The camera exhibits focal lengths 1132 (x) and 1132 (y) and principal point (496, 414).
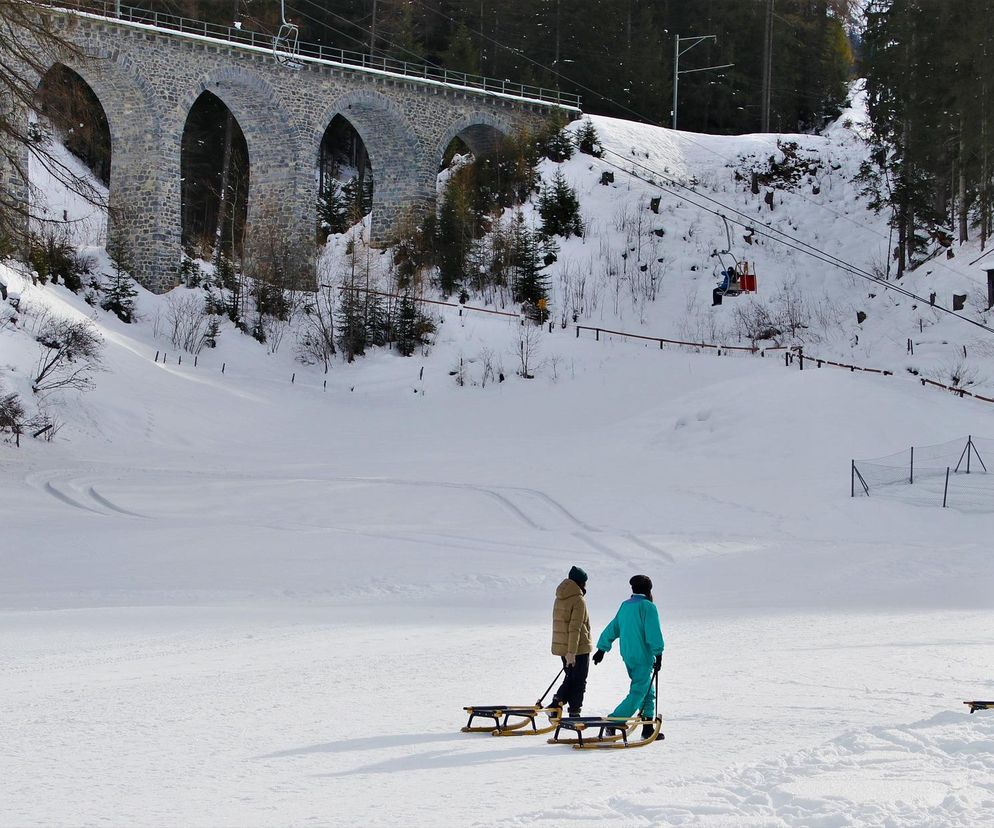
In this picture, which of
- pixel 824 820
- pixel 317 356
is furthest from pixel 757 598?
pixel 317 356

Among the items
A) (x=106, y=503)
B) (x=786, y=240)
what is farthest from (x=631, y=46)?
(x=106, y=503)

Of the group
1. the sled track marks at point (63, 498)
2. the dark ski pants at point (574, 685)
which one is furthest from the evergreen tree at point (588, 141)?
the dark ski pants at point (574, 685)

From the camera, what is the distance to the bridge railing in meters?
38.6

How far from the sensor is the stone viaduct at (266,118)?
36562 millimetres

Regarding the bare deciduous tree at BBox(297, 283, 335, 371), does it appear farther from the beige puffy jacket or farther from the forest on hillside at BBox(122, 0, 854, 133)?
the beige puffy jacket

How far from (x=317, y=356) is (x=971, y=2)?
22613mm

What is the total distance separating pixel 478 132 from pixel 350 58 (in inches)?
287

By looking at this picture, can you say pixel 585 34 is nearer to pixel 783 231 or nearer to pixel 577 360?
pixel 783 231

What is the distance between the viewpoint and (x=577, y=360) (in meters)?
34.5

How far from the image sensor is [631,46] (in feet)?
175

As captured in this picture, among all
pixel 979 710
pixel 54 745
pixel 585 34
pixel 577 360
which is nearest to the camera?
pixel 54 745

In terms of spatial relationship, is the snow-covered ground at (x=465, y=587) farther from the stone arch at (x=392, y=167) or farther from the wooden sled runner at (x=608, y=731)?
the stone arch at (x=392, y=167)

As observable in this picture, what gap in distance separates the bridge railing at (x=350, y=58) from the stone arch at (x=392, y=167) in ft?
6.00

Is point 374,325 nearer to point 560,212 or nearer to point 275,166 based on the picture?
point 275,166
